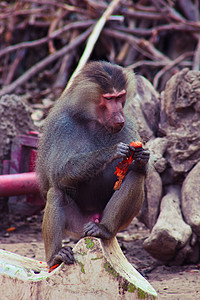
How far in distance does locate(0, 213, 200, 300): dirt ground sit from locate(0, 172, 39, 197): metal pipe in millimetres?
558

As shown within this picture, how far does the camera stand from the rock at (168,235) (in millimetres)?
4148

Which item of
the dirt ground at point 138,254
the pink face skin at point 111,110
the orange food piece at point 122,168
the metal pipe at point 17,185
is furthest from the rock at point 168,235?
the metal pipe at point 17,185

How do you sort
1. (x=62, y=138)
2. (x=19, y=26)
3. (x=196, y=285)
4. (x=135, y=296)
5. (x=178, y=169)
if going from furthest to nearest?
(x=19, y=26)
(x=178, y=169)
(x=196, y=285)
(x=62, y=138)
(x=135, y=296)

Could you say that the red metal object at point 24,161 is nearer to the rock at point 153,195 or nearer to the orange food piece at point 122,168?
the rock at point 153,195

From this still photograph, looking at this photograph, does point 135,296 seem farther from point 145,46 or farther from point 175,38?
point 175,38

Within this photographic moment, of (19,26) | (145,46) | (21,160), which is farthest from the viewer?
(19,26)

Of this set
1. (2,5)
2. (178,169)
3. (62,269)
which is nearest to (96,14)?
(2,5)

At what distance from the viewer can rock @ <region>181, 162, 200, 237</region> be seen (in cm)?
432

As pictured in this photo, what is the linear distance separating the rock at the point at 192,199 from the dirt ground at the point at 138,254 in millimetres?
418

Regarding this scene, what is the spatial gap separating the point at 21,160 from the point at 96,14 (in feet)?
13.0

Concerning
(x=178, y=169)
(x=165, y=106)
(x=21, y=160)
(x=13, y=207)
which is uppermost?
(x=165, y=106)

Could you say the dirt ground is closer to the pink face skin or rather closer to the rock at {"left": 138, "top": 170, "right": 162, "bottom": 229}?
the rock at {"left": 138, "top": 170, "right": 162, "bottom": 229}

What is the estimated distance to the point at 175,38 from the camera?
330 inches

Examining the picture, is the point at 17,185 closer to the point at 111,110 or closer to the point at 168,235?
the point at 168,235
